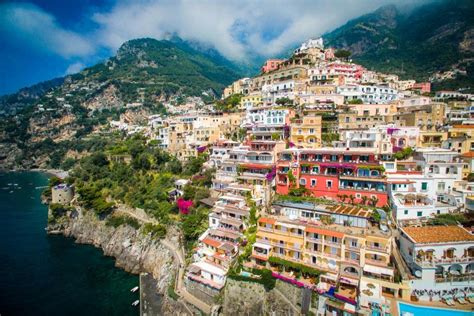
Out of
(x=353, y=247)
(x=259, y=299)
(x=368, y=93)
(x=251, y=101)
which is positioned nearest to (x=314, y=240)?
(x=353, y=247)

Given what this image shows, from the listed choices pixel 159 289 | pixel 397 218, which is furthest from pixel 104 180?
pixel 397 218

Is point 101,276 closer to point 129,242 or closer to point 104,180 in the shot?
point 129,242

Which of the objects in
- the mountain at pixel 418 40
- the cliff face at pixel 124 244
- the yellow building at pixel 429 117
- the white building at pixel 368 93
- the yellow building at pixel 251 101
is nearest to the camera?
the cliff face at pixel 124 244

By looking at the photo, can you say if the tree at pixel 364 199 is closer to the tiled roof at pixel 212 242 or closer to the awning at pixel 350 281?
the awning at pixel 350 281

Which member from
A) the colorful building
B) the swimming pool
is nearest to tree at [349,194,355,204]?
the colorful building

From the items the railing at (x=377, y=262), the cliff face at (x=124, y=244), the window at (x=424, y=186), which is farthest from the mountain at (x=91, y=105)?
the window at (x=424, y=186)

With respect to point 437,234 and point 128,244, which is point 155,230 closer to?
point 128,244

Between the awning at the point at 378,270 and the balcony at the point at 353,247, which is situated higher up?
the balcony at the point at 353,247
